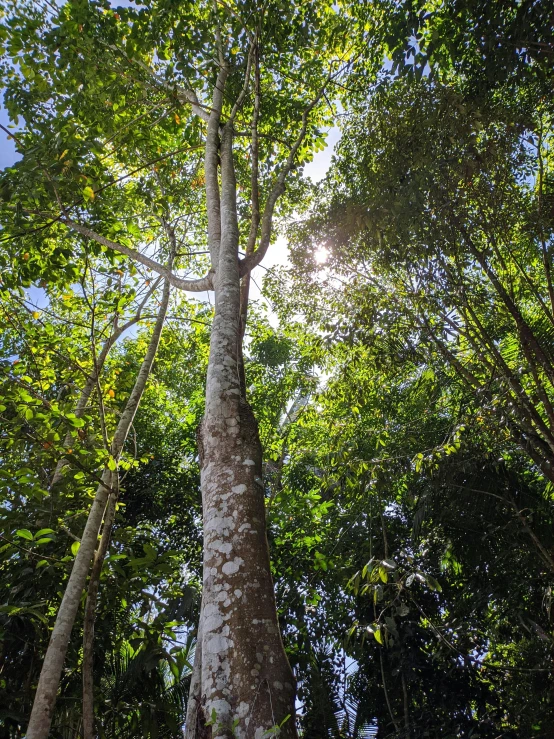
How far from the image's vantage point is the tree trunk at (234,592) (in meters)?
1.60

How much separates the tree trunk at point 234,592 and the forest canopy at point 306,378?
10 mm

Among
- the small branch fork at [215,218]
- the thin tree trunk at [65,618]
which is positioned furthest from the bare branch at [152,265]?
the thin tree trunk at [65,618]

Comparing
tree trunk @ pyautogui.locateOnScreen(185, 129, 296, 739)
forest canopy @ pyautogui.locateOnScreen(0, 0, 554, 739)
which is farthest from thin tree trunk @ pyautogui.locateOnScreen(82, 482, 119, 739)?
tree trunk @ pyautogui.locateOnScreen(185, 129, 296, 739)

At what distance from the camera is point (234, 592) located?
6.15 ft

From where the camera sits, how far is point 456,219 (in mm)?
4969

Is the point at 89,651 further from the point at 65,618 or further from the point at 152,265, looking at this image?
the point at 152,265

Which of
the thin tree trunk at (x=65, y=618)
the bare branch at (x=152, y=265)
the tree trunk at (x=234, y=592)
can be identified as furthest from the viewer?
the bare branch at (x=152, y=265)

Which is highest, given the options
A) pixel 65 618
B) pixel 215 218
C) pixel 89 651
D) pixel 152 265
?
pixel 215 218

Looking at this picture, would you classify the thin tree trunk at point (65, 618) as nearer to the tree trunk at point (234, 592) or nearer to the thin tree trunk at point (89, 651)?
the thin tree trunk at point (89, 651)

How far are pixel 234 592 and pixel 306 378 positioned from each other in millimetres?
4839

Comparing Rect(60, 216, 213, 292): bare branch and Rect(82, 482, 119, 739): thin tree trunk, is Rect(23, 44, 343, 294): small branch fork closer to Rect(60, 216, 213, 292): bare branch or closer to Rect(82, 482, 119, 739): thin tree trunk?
Rect(60, 216, 213, 292): bare branch

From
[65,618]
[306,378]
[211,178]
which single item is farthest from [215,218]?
[65,618]

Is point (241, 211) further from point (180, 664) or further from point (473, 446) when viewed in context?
point (180, 664)

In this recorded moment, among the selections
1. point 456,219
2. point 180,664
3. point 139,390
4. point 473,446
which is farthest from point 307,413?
point 180,664
